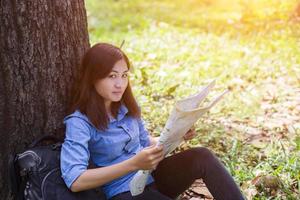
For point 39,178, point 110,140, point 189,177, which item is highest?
point 110,140

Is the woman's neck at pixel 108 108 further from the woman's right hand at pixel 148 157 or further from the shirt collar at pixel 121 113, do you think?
the woman's right hand at pixel 148 157

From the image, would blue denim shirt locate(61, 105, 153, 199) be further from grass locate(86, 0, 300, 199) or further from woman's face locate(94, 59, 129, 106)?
grass locate(86, 0, 300, 199)

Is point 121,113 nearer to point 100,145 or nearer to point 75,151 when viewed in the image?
point 100,145

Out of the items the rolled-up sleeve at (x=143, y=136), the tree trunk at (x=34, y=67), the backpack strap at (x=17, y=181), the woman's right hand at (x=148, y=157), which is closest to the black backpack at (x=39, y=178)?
the backpack strap at (x=17, y=181)

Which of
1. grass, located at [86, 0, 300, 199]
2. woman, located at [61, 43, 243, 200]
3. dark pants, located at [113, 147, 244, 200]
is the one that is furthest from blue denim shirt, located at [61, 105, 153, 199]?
grass, located at [86, 0, 300, 199]

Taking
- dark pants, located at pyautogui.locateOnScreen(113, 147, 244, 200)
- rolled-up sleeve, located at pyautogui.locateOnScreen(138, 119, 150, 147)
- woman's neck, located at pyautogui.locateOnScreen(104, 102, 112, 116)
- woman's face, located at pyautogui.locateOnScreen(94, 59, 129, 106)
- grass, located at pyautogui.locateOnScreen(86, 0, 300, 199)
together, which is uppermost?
woman's face, located at pyautogui.locateOnScreen(94, 59, 129, 106)

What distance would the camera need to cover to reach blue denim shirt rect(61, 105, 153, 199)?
261cm

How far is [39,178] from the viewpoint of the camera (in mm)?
2660

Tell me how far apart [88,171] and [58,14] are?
96cm

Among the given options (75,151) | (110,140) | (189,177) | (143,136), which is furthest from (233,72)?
(75,151)

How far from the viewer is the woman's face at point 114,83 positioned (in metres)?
2.78

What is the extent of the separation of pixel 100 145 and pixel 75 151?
0.79 feet

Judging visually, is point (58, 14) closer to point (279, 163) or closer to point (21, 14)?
point (21, 14)

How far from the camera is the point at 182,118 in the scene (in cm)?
243
